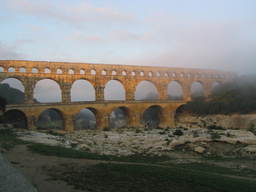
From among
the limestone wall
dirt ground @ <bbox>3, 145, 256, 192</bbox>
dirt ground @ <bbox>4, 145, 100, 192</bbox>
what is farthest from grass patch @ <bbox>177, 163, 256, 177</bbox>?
the limestone wall

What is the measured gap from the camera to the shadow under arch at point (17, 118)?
94.8ft

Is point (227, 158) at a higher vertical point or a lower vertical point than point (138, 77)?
lower

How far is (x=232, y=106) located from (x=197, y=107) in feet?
21.4

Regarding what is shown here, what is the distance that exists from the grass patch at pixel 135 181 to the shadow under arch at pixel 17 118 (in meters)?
24.3

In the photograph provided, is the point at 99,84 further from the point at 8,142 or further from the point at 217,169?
the point at 217,169

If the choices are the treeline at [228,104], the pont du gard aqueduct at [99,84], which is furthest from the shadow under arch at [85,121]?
the treeline at [228,104]

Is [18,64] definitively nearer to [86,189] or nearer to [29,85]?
[29,85]

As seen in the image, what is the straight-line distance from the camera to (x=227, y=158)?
13133 millimetres

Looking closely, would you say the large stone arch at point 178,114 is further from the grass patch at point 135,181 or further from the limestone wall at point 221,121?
the grass patch at point 135,181

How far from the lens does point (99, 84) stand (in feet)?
116

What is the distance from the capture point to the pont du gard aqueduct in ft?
98.9

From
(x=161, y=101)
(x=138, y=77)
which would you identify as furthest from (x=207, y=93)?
(x=138, y=77)

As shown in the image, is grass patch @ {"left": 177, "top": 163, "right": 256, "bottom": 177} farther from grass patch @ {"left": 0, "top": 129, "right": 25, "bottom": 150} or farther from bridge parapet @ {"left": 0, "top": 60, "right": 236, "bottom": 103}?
bridge parapet @ {"left": 0, "top": 60, "right": 236, "bottom": 103}

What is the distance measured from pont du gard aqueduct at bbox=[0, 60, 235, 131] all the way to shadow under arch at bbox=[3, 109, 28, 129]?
46 centimetres
